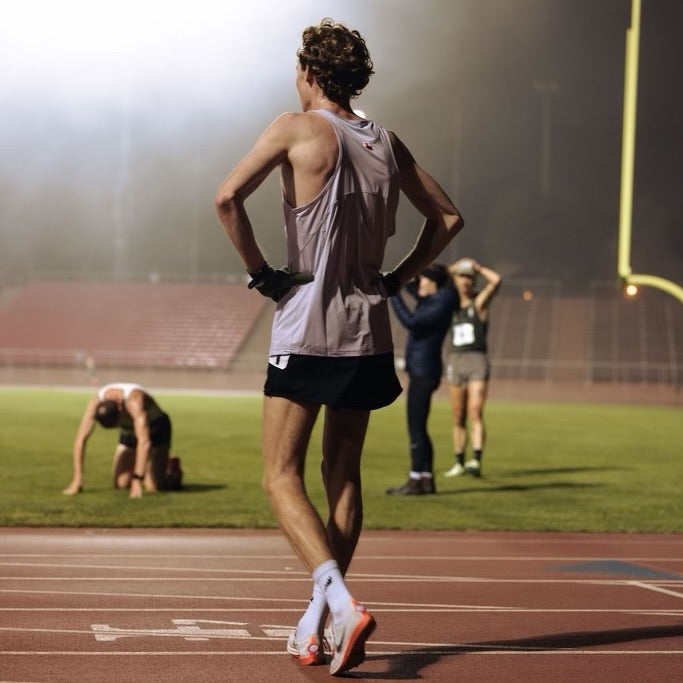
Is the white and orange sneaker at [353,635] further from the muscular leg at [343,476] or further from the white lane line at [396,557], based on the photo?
the white lane line at [396,557]

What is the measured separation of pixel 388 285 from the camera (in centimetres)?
426

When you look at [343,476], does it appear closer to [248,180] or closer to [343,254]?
[343,254]

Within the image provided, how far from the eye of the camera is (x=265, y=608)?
5.41m

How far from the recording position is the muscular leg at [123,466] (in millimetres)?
11484

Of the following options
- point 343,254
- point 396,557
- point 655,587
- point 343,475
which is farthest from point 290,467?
→ point 396,557

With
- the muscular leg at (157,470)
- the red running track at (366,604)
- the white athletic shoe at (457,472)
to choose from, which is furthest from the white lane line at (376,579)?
the white athletic shoe at (457,472)

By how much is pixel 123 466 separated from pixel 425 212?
764 centimetres

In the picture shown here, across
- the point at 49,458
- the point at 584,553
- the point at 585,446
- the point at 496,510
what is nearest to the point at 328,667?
the point at 584,553

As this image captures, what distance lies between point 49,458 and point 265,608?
1036 cm

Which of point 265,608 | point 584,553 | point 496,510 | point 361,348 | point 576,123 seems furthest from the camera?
point 576,123

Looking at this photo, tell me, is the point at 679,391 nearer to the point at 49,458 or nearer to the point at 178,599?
the point at 49,458

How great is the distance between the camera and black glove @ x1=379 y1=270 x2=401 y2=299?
4191 millimetres

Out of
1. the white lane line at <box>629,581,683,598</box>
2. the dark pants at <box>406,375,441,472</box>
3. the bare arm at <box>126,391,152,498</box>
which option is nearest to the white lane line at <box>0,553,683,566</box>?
the white lane line at <box>629,581,683,598</box>

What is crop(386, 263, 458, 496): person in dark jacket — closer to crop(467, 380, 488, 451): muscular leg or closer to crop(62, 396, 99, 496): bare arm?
crop(467, 380, 488, 451): muscular leg
